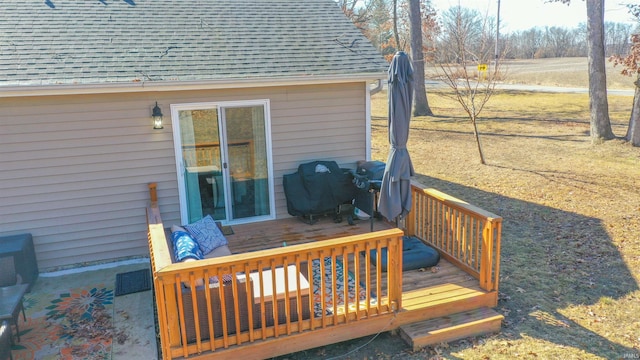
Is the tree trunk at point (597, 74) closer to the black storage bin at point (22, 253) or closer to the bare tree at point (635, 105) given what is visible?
the bare tree at point (635, 105)

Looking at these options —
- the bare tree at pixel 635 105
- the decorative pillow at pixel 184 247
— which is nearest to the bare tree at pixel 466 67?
the bare tree at pixel 635 105

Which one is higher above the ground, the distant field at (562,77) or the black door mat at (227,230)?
the distant field at (562,77)

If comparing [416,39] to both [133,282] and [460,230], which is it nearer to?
[460,230]

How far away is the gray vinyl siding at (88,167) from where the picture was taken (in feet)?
19.7

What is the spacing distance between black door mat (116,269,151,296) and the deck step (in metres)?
3.23

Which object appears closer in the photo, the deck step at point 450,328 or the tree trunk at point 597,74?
the deck step at point 450,328

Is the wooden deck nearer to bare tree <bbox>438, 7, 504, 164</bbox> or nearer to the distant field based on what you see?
bare tree <bbox>438, 7, 504, 164</bbox>

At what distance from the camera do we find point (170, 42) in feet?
23.4

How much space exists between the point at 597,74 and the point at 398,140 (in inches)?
395

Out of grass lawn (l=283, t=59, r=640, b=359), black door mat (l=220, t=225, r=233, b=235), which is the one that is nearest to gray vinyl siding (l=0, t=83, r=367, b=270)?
black door mat (l=220, t=225, r=233, b=235)

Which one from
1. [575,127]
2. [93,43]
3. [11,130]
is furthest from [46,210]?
[575,127]

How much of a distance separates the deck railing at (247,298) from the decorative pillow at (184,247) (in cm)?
23

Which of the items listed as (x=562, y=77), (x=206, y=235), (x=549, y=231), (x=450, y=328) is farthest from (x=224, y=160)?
(x=562, y=77)

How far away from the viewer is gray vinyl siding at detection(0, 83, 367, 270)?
19.7 feet
